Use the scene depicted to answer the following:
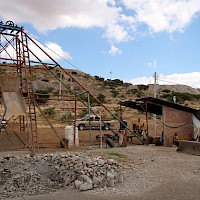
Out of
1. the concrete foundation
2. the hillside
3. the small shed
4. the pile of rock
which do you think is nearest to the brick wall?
the pile of rock

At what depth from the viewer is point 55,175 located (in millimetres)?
11336

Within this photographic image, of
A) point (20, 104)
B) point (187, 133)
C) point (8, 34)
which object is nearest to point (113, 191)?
point (20, 104)

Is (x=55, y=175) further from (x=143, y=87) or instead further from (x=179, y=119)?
(x=143, y=87)

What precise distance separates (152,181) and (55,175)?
11.0 ft

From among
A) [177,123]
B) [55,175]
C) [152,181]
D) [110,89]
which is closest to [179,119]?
[177,123]

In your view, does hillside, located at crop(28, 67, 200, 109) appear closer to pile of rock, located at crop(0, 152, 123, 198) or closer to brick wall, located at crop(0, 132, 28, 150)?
brick wall, located at crop(0, 132, 28, 150)

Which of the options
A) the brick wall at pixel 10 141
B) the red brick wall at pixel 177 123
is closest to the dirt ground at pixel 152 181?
the red brick wall at pixel 177 123

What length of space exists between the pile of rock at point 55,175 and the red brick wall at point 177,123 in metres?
9.51

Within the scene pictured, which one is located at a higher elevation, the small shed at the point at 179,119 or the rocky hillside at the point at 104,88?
the rocky hillside at the point at 104,88

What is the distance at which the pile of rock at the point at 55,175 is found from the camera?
10.1m

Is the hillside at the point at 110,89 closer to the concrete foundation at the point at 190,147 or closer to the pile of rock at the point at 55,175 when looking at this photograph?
the concrete foundation at the point at 190,147

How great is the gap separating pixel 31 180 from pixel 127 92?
211ft

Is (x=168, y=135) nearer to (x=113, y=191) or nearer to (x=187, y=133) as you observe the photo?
(x=187, y=133)

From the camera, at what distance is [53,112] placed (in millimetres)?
43219
